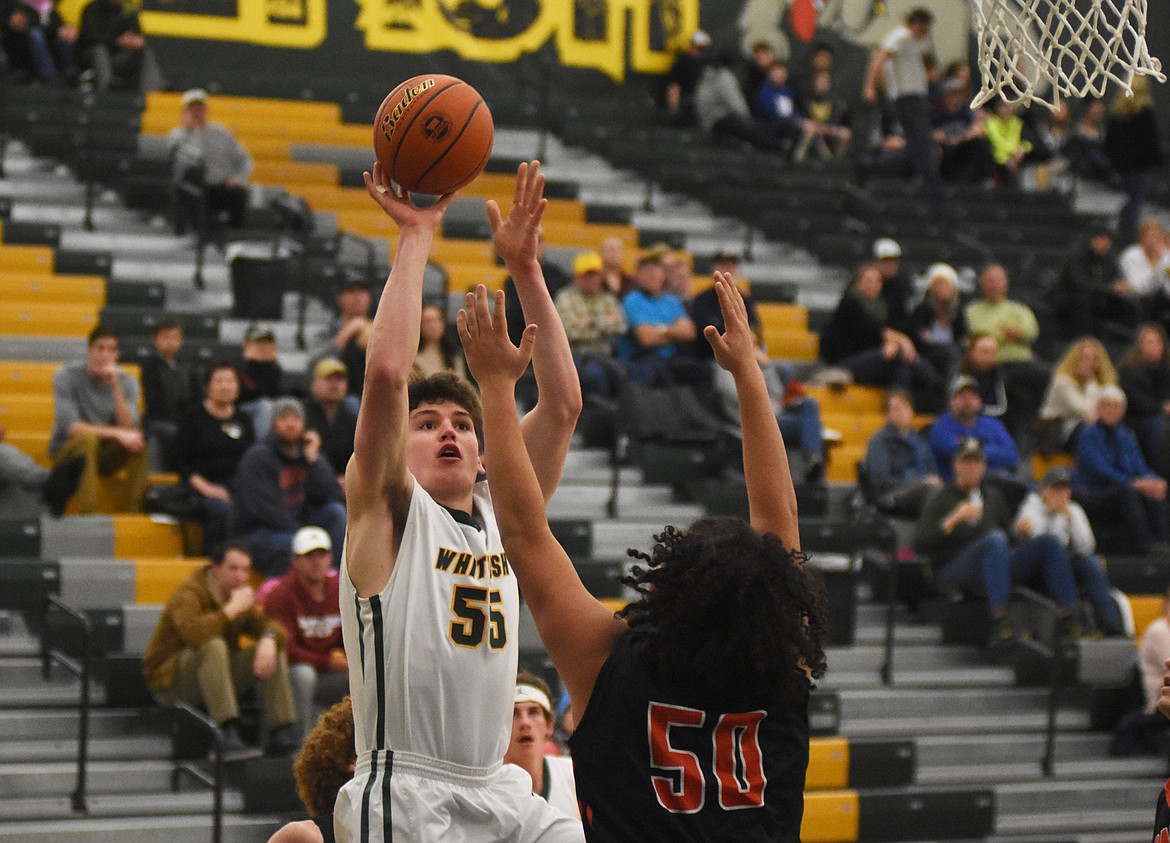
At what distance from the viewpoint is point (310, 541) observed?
8.47 m

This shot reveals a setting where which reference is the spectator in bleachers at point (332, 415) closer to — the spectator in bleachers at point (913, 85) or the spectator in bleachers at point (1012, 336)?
the spectator in bleachers at point (1012, 336)

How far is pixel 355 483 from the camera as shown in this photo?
3861mm

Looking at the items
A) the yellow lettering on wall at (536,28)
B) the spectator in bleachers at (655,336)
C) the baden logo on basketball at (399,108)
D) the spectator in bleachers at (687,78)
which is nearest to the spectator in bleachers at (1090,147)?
the spectator in bleachers at (687,78)

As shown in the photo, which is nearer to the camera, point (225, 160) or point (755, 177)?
point (225, 160)

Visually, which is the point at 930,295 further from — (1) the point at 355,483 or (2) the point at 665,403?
(1) the point at 355,483

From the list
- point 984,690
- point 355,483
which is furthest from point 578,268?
point 355,483

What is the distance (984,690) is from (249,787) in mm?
4679

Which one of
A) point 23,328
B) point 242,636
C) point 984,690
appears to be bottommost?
point 984,690

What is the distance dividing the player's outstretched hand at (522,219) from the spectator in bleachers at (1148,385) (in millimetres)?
9323

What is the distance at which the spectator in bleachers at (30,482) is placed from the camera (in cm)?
952

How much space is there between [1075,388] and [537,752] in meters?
8.02

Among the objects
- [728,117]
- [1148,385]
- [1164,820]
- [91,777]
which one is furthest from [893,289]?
[1164,820]

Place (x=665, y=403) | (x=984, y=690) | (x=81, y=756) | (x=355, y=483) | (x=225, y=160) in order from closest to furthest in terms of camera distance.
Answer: (x=355, y=483), (x=81, y=756), (x=984, y=690), (x=665, y=403), (x=225, y=160)

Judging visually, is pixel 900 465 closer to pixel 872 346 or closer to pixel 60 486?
pixel 872 346
